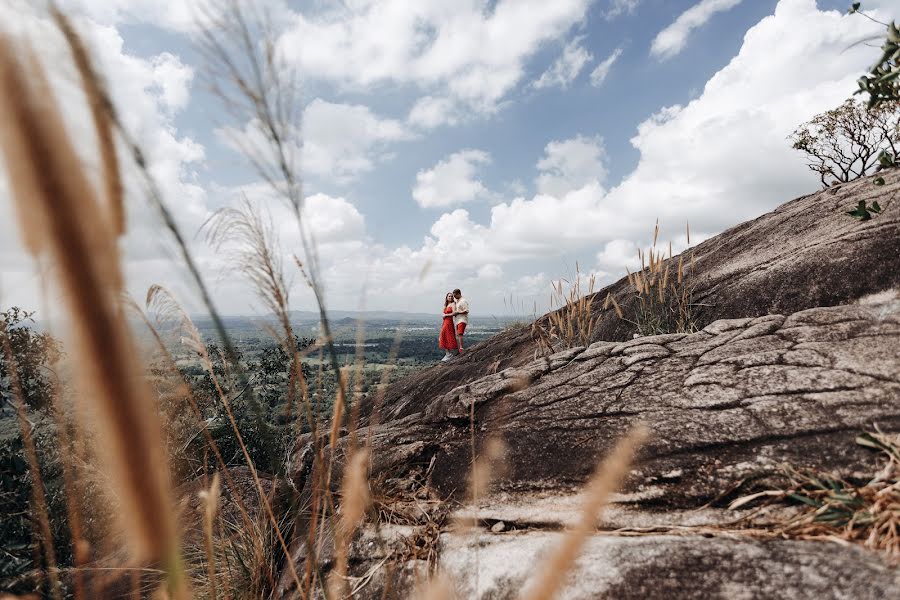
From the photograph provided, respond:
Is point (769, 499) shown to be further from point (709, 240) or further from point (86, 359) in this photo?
point (709, 240)

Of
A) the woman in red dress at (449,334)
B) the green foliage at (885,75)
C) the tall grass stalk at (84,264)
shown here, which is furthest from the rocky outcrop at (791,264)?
the woman in red dress at (449,334)

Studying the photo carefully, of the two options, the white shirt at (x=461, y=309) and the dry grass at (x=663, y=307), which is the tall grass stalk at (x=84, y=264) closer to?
the dry grass at (x=663, y=307)

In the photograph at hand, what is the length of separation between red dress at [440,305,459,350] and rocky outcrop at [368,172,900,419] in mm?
4241

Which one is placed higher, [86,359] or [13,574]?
[86,359]

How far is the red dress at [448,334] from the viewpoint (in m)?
12.4

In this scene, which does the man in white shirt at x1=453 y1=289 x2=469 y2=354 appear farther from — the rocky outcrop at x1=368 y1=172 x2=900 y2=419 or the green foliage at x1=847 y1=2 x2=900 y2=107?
the green foliage at x1=847 y1=2 x2=900 y2=107

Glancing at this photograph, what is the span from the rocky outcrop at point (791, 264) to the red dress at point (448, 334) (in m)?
4.24

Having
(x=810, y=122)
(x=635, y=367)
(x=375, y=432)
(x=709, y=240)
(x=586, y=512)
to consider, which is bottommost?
(x=375, y=432)

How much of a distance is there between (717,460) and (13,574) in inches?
130

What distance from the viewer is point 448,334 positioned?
12578 mm

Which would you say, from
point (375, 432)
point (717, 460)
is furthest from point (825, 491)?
point (375, 432)

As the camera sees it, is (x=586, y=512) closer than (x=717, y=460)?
Yes

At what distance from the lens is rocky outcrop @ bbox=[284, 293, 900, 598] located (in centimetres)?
141

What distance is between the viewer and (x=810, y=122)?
1565 centimetres
